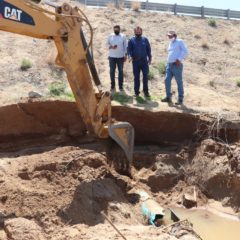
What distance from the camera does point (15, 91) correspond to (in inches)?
600

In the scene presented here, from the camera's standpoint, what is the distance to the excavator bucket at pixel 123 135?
9.58 m

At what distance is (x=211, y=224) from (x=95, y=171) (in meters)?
2.44

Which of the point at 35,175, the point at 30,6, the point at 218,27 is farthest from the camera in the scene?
the point at 218,27

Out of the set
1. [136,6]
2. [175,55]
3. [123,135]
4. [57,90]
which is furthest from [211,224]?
[136,6]

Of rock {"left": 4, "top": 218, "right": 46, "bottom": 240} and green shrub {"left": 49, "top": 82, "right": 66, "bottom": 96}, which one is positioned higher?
green shrub {"left": 49, "top": 82, "right": 66, "bottom": 96}

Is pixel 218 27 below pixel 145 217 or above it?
above

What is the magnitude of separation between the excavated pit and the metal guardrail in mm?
12724

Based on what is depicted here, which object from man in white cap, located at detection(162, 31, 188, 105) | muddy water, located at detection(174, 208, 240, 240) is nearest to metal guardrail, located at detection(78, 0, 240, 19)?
man in white cap, located at detection(162, 31, 188, 105)

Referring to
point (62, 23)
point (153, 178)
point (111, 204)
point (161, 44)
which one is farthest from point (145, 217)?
point (161, 44)

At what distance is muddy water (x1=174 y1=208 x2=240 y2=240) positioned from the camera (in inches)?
376

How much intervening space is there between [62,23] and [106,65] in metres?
9.78

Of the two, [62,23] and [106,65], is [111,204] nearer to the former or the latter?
[62,23]

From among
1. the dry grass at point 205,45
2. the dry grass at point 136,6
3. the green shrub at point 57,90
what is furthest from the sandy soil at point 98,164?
the dry grass at point 136,6

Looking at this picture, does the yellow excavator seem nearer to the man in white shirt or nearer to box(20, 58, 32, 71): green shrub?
the man in white shirt
